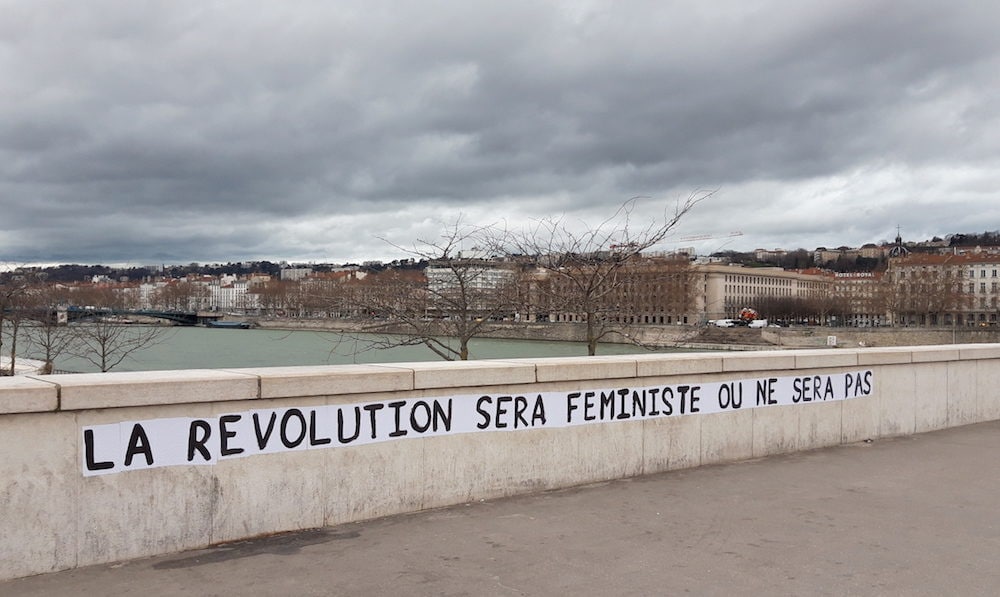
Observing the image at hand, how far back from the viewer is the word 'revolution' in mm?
4762

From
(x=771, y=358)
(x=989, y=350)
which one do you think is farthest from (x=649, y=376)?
(x=989, y=350)

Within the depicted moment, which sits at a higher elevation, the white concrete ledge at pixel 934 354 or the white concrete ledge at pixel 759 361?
the white concrete ledge at pixel 759 361

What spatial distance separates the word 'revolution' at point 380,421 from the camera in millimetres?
4762

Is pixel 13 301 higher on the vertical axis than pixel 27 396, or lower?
higher

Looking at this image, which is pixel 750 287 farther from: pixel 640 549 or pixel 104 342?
pixel 640 549

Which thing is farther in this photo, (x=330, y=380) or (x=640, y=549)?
(x=330, y=380)

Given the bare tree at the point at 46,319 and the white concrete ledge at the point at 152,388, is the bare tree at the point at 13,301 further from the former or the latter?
the white concrete ledge at the point at 152,388

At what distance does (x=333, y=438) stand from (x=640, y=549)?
206 cm

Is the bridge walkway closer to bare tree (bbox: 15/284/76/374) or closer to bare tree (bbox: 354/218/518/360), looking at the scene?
bare tree (bbox: 354/218/518/360)

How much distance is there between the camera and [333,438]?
546cm

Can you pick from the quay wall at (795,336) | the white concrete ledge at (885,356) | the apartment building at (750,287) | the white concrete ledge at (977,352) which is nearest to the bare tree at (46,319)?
the white concrete ledge at (885,356)

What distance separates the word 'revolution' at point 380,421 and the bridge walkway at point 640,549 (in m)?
0.55

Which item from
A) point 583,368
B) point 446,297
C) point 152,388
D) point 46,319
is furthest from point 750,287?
point 152,388

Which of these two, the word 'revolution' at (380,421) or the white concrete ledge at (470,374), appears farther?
the white concrete ledge at (470,374)
